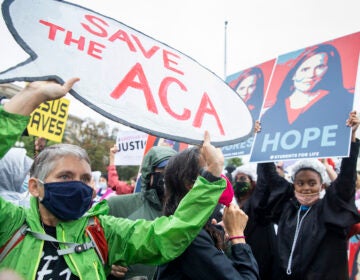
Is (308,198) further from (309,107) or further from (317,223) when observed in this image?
(309,107)

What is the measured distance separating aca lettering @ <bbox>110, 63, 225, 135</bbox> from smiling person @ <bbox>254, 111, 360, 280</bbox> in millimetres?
1219

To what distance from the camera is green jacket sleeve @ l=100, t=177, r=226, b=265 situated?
1469 mm

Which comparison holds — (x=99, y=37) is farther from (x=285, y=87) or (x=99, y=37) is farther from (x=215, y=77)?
(x=285, y=87)

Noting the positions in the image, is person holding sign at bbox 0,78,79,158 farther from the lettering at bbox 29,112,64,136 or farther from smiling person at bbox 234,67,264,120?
the lettering at bbox 29,112,64,136

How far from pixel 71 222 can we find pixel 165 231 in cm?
40

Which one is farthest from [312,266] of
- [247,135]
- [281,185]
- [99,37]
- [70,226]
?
[99,37]

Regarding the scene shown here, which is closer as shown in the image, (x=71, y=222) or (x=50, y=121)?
(x=71, y=222)

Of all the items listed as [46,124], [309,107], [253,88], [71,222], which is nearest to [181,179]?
[71,222]

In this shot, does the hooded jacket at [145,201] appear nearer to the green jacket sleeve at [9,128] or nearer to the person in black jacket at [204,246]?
the person in black jacket at [204,246]

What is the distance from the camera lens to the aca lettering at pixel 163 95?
1559mm

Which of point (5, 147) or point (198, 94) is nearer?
point (5, 147)

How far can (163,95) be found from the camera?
5.50 ft

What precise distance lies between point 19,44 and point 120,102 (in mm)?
447

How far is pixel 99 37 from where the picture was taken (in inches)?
60.8
